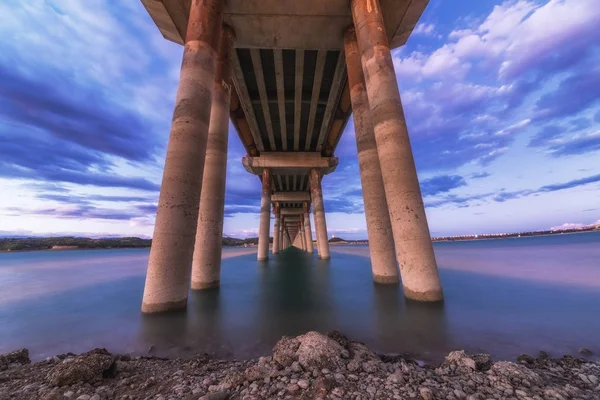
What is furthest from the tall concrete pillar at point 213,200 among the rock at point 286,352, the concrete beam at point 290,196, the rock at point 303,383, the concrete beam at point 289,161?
the concrete beam at point 290,196

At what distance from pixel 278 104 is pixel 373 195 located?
39.6 feet

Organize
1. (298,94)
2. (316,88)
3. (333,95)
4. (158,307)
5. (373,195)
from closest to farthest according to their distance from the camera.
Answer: (158,307) → (373,195) → (316,88) → (298,94) → (333,95)

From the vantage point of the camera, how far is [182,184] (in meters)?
6.45

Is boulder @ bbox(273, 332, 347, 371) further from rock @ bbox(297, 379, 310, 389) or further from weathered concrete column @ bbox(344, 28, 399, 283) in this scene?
weathered concrete column @ bbox(344, 28, 399, 283)

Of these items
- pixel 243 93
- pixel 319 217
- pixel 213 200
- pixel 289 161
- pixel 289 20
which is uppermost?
pixel 243 93

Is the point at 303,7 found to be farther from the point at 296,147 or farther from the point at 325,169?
the point at 325,169

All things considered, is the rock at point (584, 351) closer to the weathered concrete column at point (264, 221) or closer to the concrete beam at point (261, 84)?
the concrete beam at point (261, 84)

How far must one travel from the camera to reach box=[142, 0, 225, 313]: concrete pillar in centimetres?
602

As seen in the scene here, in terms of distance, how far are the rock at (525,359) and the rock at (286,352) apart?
120 inches

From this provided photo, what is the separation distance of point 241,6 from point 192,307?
11988mm

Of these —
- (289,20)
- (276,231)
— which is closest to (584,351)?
(289,20)

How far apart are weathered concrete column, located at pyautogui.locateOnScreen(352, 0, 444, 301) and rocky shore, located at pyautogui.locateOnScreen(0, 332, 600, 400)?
3291mm

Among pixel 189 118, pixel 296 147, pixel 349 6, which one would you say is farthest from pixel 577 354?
pixel 296 147

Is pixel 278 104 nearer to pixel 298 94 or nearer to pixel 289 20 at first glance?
pixel 298 94
